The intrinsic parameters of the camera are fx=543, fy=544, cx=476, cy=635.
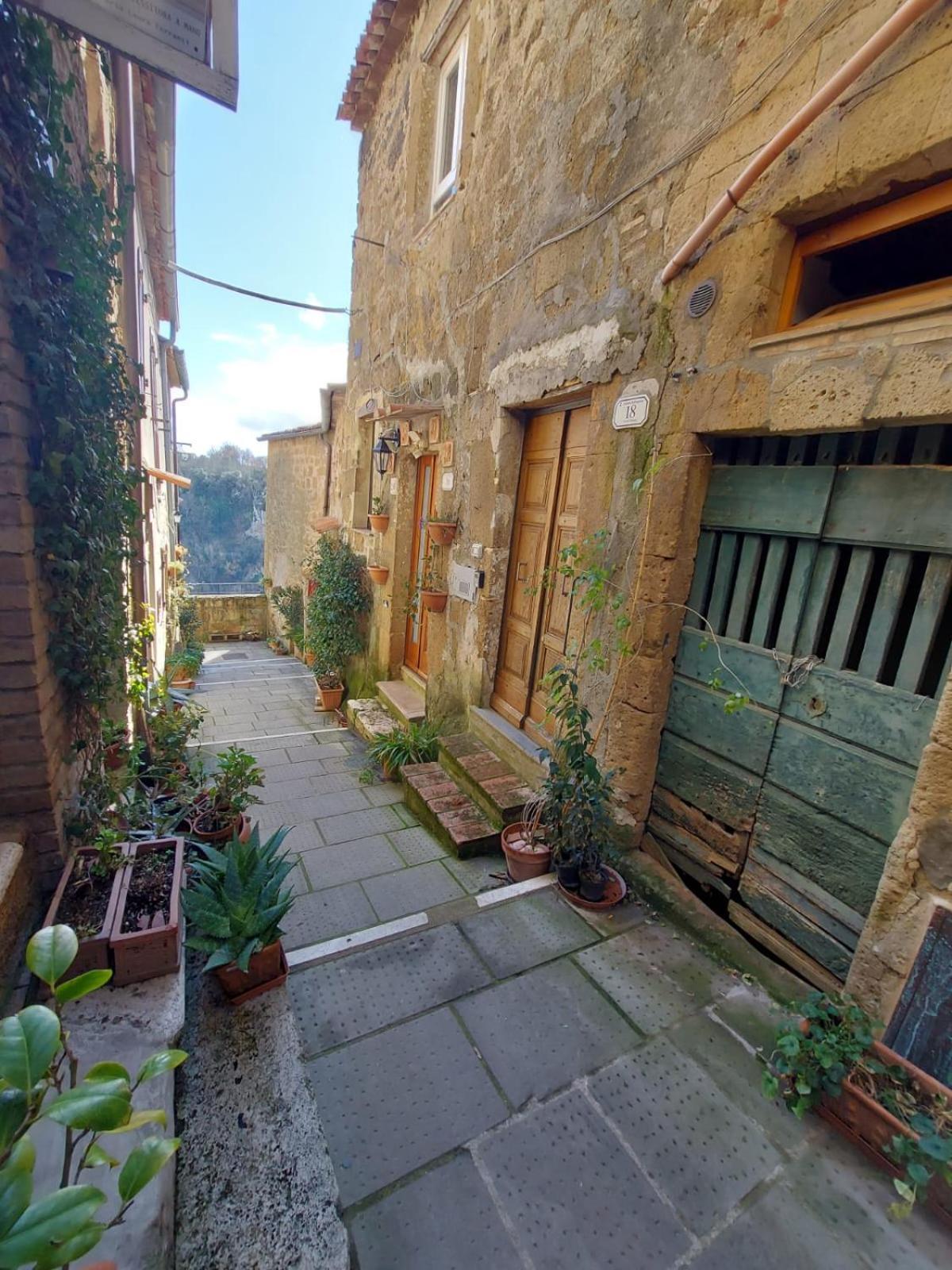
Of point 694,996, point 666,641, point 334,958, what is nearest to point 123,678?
point 334,958

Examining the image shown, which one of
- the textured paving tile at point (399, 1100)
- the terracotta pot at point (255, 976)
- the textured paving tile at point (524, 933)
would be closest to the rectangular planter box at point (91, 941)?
the terracotta pot at point (255, 976)

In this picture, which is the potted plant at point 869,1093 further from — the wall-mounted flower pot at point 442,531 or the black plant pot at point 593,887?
the wall-mounted flower pot at point 442,531

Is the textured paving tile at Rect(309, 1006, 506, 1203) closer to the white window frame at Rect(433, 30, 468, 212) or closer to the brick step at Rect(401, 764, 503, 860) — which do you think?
the brick step at Rect(401, 764, 503, 860)

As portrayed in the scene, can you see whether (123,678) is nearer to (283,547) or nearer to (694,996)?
(694,996)

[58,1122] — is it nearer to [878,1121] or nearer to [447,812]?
[878,1121]

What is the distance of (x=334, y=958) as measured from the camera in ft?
7.88

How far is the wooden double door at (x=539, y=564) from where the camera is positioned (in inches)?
144

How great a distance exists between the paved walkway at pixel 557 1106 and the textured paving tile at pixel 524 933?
0.01m

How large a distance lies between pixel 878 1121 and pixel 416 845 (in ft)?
8.34

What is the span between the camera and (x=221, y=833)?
10.2 feet

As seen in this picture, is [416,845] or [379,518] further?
[379,518]

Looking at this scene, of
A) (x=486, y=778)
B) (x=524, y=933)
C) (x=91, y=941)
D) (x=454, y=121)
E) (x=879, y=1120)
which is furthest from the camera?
(x=454, y=121)

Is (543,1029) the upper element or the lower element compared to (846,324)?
lower

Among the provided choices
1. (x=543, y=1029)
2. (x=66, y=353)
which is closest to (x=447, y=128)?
(x=66, y=353)
